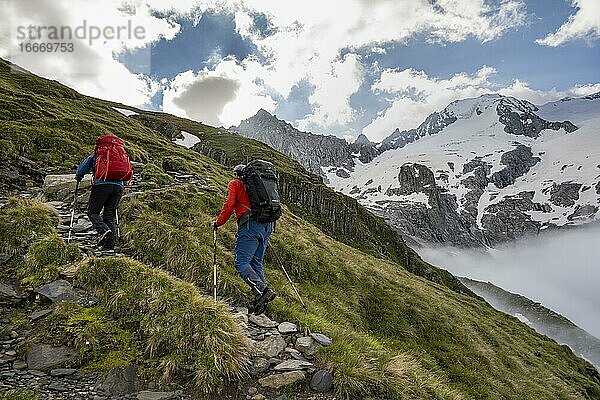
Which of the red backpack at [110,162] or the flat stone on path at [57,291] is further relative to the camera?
the red backpack at [110,162]

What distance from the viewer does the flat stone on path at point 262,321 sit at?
8.84m

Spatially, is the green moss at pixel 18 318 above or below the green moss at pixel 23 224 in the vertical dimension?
below

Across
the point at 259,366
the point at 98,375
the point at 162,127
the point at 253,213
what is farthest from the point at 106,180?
the point at 162,127

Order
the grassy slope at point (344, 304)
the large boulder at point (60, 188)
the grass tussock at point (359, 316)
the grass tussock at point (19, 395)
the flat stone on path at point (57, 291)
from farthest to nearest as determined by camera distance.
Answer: the large boulder at point (60, 188), the flat stone on path at point (57, 291), the grassy slope at point (344, 304), the grass tussock at point (359, 316), the grass tussock at point (19, 395)

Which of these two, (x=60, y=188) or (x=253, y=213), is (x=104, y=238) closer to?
(x=253, y=213)

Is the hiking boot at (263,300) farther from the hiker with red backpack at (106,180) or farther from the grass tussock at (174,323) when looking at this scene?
the hiker with red backpack at (106,180)

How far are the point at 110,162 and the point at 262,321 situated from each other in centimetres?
674

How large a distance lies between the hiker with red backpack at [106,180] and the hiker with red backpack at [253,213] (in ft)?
13.6

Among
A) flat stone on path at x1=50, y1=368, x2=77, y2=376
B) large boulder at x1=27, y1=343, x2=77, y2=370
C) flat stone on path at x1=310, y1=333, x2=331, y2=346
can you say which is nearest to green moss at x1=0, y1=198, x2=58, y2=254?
large boulder at x1=27, y1=343, x2=77, y2=370

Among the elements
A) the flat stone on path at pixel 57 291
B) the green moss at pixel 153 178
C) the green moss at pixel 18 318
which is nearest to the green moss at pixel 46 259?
the flat stone on path at pixel 57 291

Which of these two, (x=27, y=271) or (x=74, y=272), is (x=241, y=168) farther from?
(x=27, y=271)

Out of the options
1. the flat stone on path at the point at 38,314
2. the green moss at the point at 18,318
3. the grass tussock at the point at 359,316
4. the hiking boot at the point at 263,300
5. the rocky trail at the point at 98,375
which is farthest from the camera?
the hiking boot at the point at 263,300

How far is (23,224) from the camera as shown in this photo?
430 inches

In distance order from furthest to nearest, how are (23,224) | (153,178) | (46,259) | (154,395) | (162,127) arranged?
(162,127), (153,178), (23,224), (46,259), (154,395)
